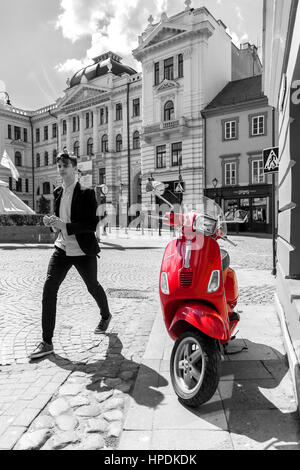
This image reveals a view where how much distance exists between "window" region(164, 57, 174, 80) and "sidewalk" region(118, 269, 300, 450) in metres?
34.0

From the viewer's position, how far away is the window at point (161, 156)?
35.2 metres

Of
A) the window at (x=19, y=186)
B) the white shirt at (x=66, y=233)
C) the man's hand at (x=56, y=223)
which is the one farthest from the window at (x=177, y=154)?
the man's hand at (x=56, y=223)

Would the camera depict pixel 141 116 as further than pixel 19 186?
No

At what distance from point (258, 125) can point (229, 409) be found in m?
29.6

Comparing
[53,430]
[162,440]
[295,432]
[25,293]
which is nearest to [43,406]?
[53,430]

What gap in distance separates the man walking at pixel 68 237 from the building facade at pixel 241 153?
81.6 ft

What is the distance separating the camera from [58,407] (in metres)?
2.77

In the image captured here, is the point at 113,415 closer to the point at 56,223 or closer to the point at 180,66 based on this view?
the point at 56,223

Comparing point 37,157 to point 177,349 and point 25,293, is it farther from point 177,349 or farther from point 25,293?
point 177,349

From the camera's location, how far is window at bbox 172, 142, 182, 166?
3380 cm

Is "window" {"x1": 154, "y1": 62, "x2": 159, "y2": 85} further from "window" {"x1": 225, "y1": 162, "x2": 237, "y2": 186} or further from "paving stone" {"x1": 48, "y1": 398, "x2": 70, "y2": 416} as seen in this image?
"paving stone" {"x1": 48, "y1": 398, "x2": 70, "y2": 416}

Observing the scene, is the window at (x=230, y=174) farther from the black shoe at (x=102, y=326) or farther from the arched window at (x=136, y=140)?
the black shoe at (x=102, y=326)

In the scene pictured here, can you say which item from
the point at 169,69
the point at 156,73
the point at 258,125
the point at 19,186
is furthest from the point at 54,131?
the point at 258,125

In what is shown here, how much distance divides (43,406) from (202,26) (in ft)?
112
